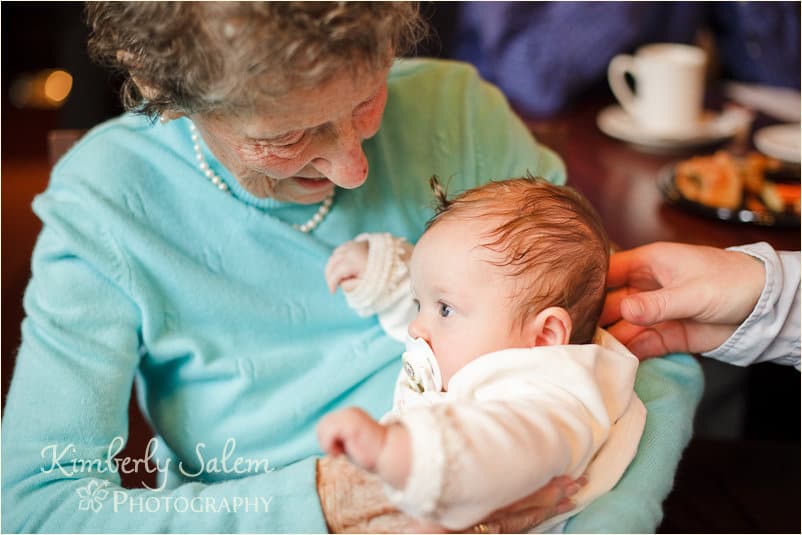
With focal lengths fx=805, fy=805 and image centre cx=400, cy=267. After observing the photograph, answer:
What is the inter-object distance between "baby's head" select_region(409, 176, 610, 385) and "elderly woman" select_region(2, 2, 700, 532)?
0.53 ft

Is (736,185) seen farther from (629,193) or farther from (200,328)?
(200,328)

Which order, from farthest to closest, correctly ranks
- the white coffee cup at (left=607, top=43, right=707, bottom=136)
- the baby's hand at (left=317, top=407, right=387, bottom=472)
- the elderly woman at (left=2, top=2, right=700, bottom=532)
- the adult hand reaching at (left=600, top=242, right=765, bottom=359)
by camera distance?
the white coffee cup at (left=607, top=43, right=707, bottom=136) < the adult hand reaching at (left=600, top=242, right=765, bottom=359) < the elderly woman at (left=2, top=2, right=700, bottom=532) < the baby's hand at (left=317, top=407, right=387, bottom=472)

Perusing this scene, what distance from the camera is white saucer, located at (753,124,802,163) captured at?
193 cm

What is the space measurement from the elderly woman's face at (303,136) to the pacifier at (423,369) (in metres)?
0.25

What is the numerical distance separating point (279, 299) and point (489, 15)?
4.27ft

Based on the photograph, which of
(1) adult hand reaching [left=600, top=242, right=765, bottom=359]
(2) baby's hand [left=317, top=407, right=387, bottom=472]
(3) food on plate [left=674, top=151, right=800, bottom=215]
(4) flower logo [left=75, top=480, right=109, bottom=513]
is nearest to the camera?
(2) baby's hand [left=317, top=407, right=387, bottom=472]

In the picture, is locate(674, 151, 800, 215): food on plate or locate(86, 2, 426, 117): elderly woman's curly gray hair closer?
locate(86, 2, 426, 117): elderly woman's curly gray hair

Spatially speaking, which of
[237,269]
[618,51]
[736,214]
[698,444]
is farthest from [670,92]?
[237,269]

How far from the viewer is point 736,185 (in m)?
1.75

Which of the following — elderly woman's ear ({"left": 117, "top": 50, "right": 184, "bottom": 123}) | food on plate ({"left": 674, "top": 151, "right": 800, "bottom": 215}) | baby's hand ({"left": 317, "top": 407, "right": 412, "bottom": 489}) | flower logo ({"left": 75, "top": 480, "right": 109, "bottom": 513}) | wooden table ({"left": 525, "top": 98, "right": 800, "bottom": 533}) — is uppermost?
elderly woman's ear ({"left": 117, "top": 50, "right": 184, "bottom": 123})

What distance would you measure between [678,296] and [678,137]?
0.97 meters

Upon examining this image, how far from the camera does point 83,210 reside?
3.85 feet

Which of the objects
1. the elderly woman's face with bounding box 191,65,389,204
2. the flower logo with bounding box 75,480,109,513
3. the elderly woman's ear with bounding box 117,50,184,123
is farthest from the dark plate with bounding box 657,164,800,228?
the flower logo with bounding box 75,480,109,513

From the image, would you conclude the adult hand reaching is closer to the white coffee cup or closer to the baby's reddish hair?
the baby's reddish hair
